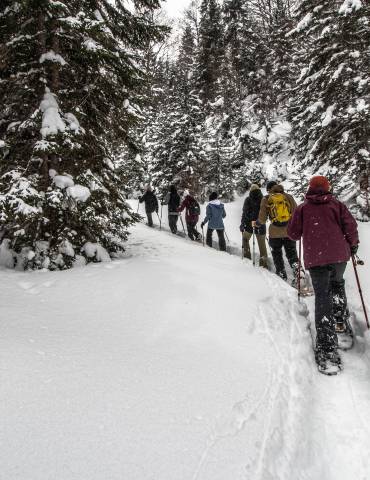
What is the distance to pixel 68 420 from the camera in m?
2.78

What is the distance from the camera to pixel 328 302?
4.93 metres

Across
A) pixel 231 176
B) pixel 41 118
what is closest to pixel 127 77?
pixel 41 118

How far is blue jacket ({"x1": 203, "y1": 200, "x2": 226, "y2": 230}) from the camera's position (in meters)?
12.4

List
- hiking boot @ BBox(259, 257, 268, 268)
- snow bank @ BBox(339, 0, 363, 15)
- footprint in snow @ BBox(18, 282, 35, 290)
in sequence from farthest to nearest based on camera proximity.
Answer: snow bank @ BBox(339, 0, 363, 15), hiking boot @ BBox(259, 257, 268, 268), footprint in snow @ BBox(18, 282, 35, 290)

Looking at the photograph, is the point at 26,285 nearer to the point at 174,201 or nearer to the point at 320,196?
the point at 320,196

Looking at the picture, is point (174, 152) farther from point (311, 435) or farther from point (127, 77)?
point (311, 435)

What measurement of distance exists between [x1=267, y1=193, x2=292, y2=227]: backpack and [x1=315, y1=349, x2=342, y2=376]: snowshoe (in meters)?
4.04

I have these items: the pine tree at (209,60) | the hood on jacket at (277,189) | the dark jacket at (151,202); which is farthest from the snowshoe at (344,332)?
the pine tree at (209,60)

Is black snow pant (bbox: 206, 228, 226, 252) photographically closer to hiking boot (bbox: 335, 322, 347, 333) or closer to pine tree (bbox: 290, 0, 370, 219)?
pine tree (bbox: 290, 0, 370, 219)

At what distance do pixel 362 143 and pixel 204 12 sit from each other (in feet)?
129

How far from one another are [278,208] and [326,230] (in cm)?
351

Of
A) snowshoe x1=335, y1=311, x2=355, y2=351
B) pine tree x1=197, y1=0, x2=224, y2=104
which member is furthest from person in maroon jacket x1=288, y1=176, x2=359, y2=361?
pine tree x1=197, y1=0, x2=224, y2=104

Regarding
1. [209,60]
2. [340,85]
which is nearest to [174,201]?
[340,85]

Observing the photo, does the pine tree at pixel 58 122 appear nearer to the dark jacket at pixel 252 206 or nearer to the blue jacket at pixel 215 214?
the dark jacket at pixel 252 206
